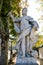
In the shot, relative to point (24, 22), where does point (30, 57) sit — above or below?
below

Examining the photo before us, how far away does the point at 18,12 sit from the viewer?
1802cm

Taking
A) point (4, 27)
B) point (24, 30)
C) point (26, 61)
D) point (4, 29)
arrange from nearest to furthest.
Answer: point (26, 61)
point (24, 30)
point (4, 29)
point (4, 27)

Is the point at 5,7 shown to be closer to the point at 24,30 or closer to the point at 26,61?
the point at 24,30

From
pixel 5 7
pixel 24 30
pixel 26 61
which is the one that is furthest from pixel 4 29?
pixel 26 61

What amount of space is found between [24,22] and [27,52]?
4.70 ft

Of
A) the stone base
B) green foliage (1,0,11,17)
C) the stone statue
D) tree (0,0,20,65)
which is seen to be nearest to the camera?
the stone base

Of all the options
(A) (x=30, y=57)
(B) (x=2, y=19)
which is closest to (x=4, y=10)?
(B) (x=2, y=19)

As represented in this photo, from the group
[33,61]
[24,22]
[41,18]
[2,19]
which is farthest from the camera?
[41,18]

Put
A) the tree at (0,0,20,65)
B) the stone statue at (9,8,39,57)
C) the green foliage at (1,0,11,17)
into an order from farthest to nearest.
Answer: the green foliage at (1,0,11,17)
the tree at (0,0,20,65)
the stone statue at (9,8,39,57)

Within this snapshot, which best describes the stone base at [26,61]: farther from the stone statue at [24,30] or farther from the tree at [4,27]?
the tree at [4,27]

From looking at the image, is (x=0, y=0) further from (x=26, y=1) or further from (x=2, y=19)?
(x=26, y=1)

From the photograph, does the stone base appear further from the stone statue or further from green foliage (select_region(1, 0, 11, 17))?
green foliage (select_region(1, 0, 11, 17))

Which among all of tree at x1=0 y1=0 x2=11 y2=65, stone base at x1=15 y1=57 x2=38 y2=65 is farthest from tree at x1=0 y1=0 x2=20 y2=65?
stone base at x1=15 y1=57 x2=38 y2=65

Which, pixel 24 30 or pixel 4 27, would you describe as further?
pixel 4 27
